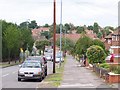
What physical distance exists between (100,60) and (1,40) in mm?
29560

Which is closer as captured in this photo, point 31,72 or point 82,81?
point 82,81

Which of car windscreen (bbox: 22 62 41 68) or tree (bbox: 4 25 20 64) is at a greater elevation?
tree (bbox: 4 25 20 64)

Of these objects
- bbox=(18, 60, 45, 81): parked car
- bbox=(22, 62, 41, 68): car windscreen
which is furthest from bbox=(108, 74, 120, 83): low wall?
bbox=(22, 62, 41, 68): car windscreen

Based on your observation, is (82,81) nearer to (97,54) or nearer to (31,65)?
(31,65)

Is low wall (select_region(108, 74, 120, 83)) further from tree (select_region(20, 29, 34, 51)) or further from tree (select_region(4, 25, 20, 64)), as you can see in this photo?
tree (select_region(20, 29, 34, 51))

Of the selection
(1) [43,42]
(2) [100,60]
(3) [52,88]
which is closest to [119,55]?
(2) [100,60]

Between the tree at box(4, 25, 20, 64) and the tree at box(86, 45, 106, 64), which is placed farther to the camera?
the tree at box(4, 25, 20, 64)

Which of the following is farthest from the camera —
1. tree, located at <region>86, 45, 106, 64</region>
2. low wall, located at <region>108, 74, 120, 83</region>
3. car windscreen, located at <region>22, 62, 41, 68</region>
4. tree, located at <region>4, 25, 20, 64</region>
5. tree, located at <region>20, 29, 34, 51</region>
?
tree, located at <region>20, 29, 34, 51</region>

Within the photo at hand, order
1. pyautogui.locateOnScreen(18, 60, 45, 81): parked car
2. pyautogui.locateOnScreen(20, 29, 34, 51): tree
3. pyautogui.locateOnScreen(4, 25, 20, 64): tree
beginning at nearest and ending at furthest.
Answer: pyautogui.locateOnScreen(18, 60, 45, 81): parked car < pyautogui.locateOnScreen(4, 25, 20, 64): tree < pyautogui.locateOnScreen(20, 29, 34, 51): tree

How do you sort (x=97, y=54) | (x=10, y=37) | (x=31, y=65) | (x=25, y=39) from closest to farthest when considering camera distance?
(x=31, y=65) < (x=97, y=54) < (x=10, y=37) < (x=25, y=39)

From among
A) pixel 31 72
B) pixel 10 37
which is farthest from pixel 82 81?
pixel 10 37

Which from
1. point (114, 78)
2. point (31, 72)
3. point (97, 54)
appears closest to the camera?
point (114, 78)

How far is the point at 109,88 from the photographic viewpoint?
64.3ft

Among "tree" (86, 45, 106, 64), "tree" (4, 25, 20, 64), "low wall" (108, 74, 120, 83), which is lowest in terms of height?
"low wall" (108, 74, 120, 83)
